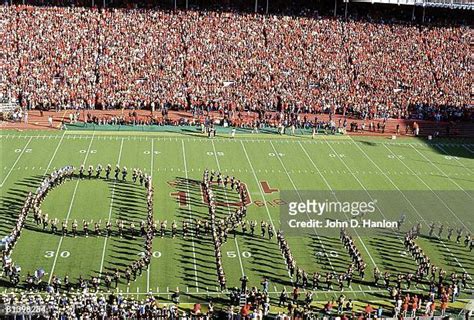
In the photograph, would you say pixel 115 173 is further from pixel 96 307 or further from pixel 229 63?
pixel 229 63

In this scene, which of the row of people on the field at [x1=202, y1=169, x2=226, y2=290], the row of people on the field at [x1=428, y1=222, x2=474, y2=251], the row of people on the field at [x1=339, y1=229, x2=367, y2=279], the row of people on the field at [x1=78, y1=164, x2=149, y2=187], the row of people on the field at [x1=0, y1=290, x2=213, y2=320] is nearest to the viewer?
the row of people on the field at [x1=0, y1=290, x2=213, y2=320]

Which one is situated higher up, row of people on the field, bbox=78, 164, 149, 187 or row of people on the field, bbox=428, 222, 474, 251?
row of people on the field, bbox=78, 164, 149, 187

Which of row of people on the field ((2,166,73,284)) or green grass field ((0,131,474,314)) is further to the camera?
green grass field ((0,131,474,314))

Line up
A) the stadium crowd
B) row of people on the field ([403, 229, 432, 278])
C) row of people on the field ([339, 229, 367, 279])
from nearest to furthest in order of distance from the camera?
row of people on the field ([339, 229, 367, 279]), row of people on the field ([403, 229, 432, 278]), the stadium crowd

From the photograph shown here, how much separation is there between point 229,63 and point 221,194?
20334 mm

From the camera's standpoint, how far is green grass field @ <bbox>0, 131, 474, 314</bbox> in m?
24.7

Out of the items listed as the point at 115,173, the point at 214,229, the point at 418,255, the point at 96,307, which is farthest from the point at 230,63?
the point at 96,307

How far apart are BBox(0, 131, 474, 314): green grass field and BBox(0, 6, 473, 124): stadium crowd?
6126mm

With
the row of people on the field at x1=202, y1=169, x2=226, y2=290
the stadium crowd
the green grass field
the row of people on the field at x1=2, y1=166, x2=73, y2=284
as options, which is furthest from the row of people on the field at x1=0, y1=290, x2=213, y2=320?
the stadium crowd

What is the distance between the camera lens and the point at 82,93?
153 feet

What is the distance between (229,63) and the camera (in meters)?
50.5

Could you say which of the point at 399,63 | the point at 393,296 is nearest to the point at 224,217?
the point at 393,296

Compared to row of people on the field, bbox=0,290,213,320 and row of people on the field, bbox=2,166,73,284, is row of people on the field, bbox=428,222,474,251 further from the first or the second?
row of people on the field, bbox=2,166,73,284

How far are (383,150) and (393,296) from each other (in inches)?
688
